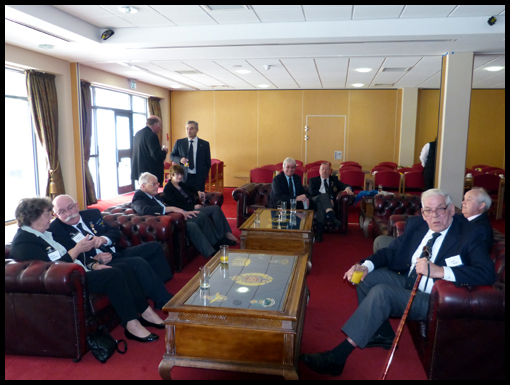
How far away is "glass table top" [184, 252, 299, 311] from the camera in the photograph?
2.47 meters

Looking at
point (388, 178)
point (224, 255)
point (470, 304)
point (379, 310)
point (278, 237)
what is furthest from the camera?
point (388, 178)

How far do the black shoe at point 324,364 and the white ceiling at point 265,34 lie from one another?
156 inches

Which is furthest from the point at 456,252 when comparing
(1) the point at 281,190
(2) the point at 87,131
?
(2) the point at 87,131

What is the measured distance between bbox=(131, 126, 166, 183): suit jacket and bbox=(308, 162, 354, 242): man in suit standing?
2492 millimetres

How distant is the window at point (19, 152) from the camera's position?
6812 millimetres

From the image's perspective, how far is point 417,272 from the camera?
2430 mm

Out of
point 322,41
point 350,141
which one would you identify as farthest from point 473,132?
point 322,41

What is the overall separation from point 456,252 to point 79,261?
271 centimetres

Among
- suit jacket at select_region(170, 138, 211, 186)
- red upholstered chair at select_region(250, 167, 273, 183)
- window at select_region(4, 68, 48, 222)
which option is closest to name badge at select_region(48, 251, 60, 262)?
suit jacket at select_region(170, 138, 211, 186)

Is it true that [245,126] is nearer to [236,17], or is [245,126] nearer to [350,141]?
[350,141]

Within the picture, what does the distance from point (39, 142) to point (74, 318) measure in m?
5.59

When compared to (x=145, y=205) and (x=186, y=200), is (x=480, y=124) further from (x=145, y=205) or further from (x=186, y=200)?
(x=145, y=205)
